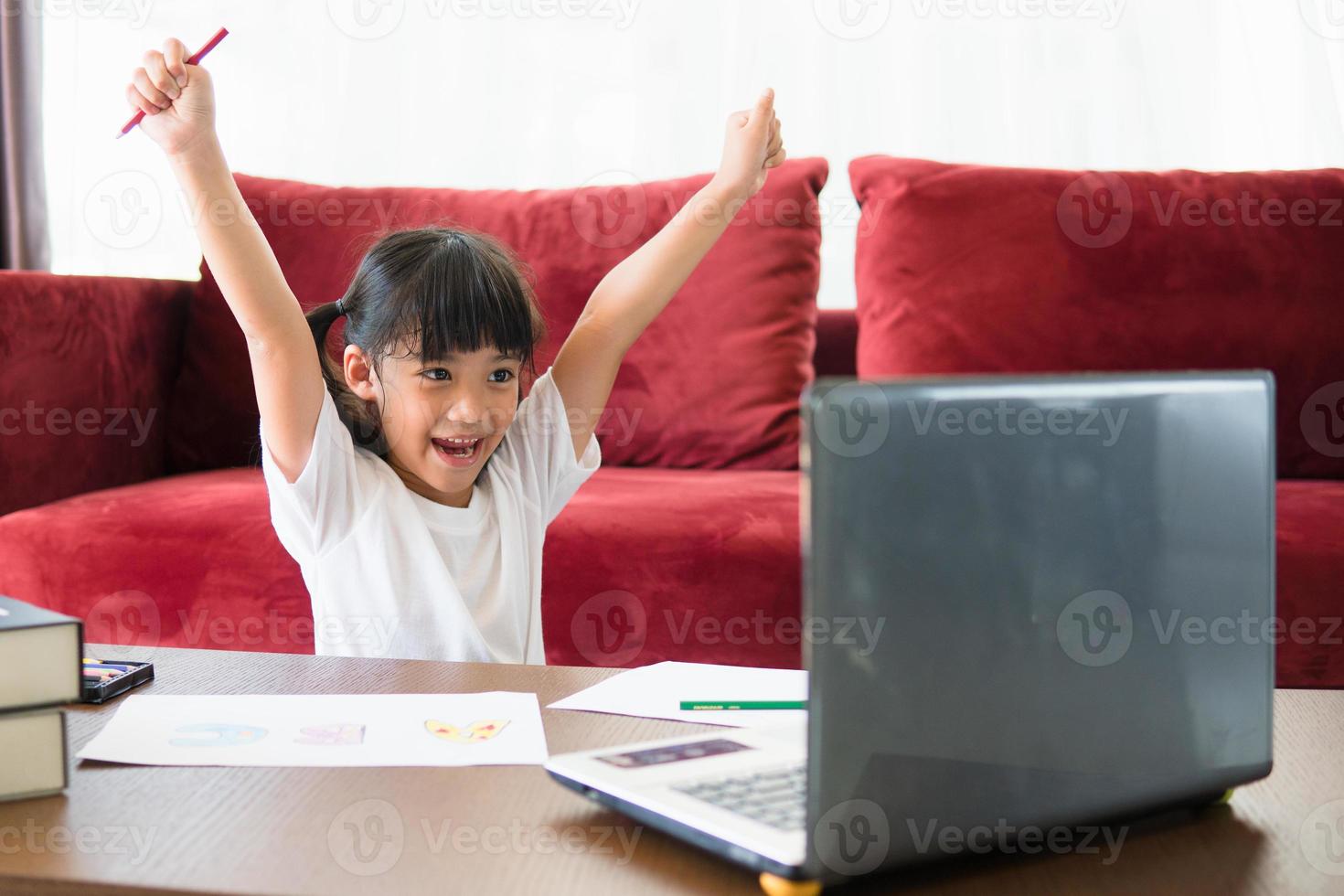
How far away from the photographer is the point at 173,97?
87cm

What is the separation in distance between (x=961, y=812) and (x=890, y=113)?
2166mm

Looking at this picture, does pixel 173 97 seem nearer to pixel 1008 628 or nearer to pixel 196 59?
pixel 196 59

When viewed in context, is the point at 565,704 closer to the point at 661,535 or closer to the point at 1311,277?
the point at 661,535

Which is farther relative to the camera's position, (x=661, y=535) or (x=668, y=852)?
(x=661, y=535)

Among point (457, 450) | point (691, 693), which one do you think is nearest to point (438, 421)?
point (457, 450)

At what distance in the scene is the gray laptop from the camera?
46 centimetres

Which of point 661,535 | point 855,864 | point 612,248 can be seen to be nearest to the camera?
point 855,864

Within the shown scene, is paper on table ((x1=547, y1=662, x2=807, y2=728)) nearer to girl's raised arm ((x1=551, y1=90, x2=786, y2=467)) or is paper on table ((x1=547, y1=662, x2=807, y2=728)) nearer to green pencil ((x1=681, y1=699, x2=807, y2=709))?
green pencil ((x1=681, y1=699, x2=807, y2=709))

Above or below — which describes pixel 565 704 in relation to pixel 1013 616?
below

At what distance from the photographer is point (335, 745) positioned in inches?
26.7

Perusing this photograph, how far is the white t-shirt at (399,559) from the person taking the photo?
1146 mm

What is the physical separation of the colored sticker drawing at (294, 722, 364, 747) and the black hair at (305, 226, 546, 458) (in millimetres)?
527

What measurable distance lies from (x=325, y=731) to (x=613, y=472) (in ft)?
4.07

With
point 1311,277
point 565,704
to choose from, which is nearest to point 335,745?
point 565,704
